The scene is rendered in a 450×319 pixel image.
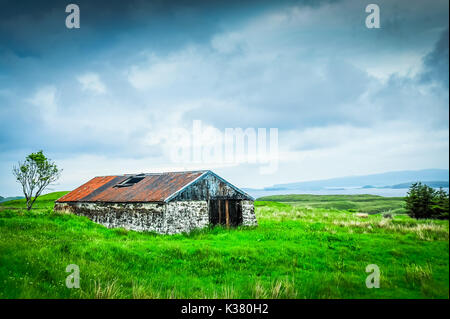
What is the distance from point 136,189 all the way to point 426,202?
2238cm

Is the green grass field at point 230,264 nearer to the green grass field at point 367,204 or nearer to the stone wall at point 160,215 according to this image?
the stone wall at point 160,215

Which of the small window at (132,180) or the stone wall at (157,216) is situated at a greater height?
the small window at (132,180)

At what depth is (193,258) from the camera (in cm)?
1284

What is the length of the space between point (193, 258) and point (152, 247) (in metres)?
2.71

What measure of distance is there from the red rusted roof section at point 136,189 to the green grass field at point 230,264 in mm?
4295

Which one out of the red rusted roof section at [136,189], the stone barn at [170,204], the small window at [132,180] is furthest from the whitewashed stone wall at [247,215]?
the small window at [132,180]

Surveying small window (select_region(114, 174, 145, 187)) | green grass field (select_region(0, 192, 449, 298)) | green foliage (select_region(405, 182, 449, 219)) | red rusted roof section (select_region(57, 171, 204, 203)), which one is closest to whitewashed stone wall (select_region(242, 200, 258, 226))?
red rusted roof section (select_region(57, 171, 204, 203))

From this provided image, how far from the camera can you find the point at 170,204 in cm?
2086

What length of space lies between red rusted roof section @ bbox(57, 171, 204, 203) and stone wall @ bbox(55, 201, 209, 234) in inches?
23.5

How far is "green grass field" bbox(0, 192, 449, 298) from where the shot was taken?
25.2ft

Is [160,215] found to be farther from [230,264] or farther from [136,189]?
[230,264]

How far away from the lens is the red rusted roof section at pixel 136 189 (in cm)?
2254
